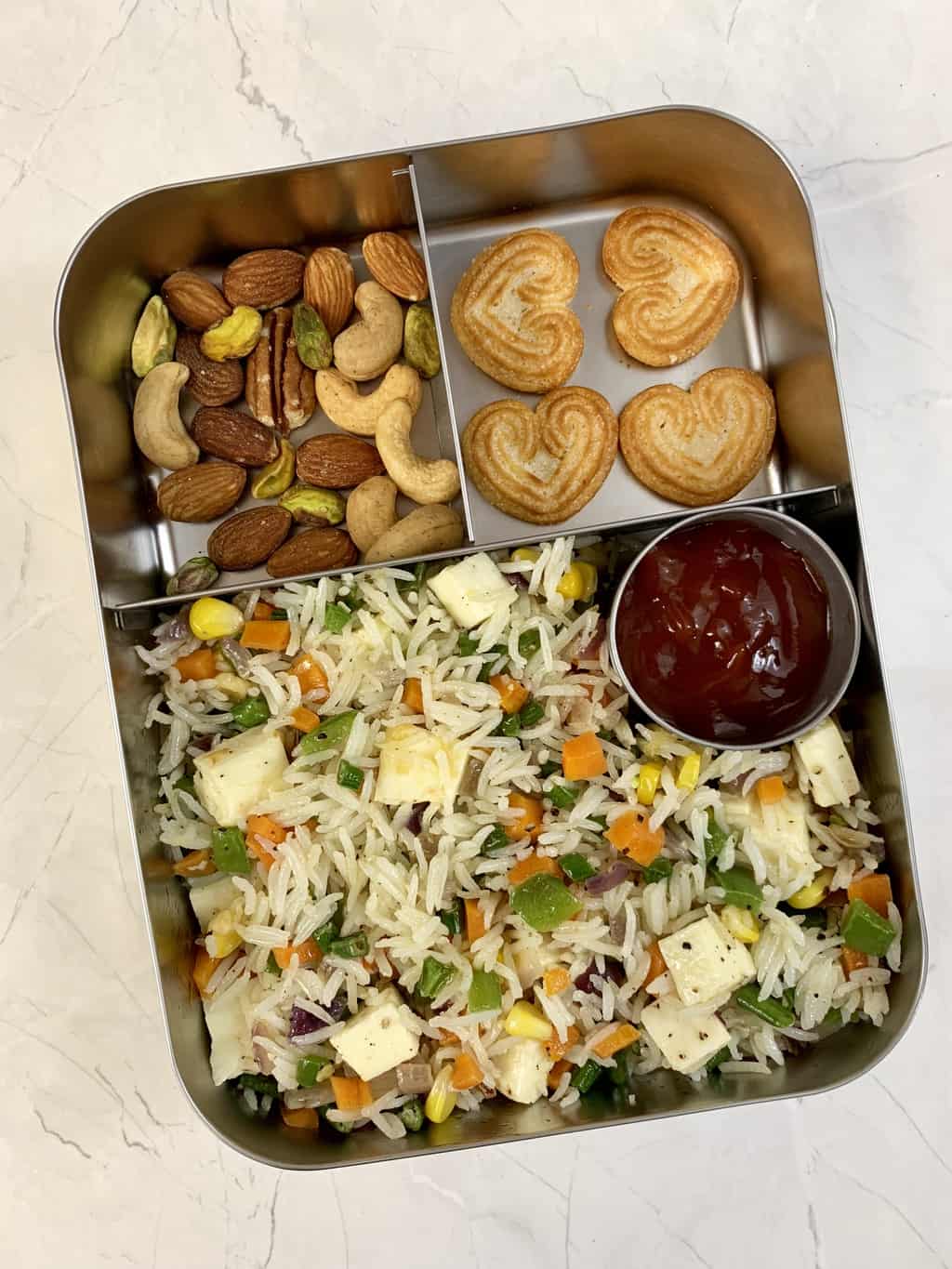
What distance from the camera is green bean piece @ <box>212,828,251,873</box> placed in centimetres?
135

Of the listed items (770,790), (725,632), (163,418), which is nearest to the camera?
(725,632)

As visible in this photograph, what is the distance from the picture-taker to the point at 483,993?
1316 mm

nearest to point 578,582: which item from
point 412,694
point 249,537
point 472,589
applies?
point 472,589

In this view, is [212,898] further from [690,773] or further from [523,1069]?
[690,773]

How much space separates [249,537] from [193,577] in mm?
103

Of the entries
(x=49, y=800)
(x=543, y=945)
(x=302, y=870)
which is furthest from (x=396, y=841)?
(x=49, y=800)

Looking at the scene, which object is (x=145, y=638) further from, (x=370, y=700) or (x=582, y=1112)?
(x=582, y=1112)

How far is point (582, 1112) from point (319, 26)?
1.73 meters

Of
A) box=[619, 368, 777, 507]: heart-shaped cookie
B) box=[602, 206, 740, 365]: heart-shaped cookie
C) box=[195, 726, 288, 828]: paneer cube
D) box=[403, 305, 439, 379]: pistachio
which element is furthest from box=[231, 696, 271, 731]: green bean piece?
box=[602, 206, 740, 365]: heart-shaped cookie

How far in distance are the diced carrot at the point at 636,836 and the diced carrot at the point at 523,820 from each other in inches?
4.2

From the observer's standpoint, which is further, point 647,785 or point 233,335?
point 233,335

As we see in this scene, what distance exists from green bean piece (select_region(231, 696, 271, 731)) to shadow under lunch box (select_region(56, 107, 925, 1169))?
138 millimetres

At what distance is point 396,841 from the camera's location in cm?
137

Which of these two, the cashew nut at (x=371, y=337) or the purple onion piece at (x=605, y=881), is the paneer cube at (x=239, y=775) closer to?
the purple onion piece at (x=605, y=881)
